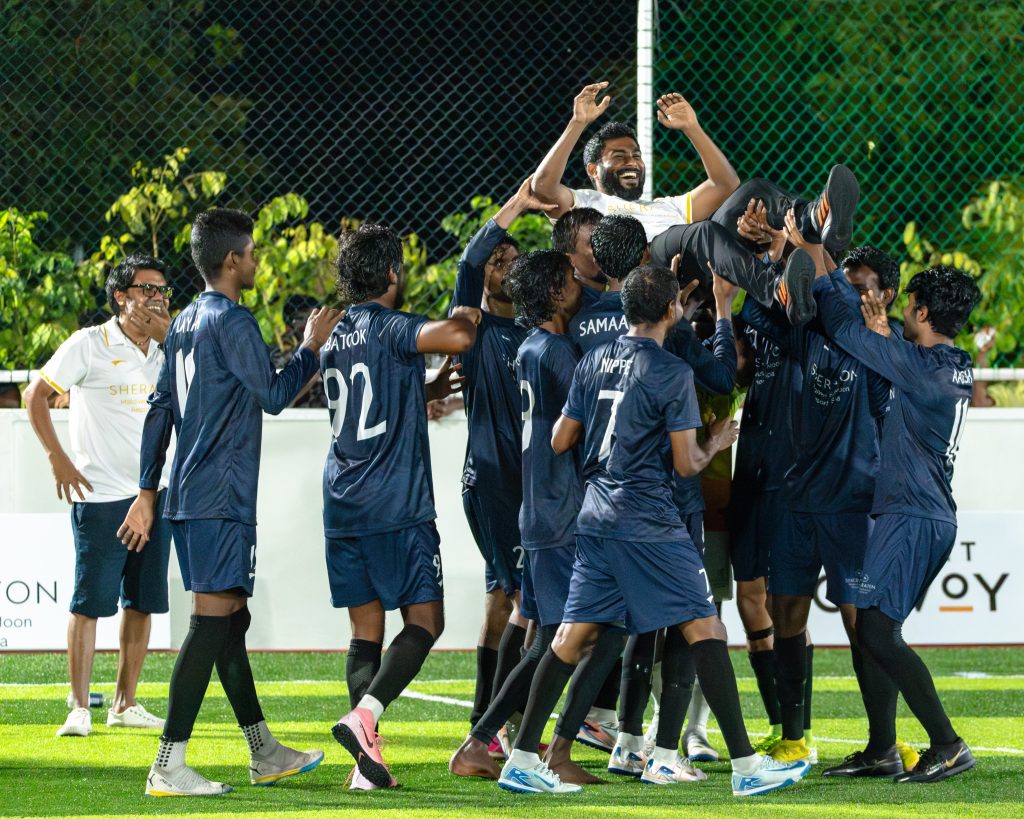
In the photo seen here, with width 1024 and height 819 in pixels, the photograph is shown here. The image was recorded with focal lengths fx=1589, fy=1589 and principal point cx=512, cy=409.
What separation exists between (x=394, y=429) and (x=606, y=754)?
178 centimetres

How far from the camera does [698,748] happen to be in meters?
6.27

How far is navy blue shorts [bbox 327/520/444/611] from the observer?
5.49 metres

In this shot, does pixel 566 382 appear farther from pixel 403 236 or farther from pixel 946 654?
pixel 403 236

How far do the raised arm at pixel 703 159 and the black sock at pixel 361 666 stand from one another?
2394mm

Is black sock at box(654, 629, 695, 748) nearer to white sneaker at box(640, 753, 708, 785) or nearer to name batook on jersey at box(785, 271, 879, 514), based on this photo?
white sneaker at box(640, 753, 708, 785)

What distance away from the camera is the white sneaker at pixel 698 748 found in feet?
20.4

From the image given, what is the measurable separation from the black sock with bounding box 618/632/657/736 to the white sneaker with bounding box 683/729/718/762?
0.46m

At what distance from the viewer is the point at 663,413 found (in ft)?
17.1

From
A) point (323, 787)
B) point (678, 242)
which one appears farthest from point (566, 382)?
point (323, 787)

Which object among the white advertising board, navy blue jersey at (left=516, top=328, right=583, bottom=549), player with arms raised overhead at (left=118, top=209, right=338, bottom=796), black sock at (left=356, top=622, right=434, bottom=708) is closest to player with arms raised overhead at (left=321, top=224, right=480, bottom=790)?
black sock at (left=356, top=622, right=434, bottom=708)

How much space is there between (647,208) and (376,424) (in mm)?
1909

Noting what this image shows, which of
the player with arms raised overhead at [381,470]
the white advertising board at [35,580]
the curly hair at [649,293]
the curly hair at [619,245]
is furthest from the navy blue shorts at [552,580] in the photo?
the white advertising board at [35,580]

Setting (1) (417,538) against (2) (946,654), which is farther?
(2) (946,654)

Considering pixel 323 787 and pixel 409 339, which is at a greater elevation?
pixel 409 339
